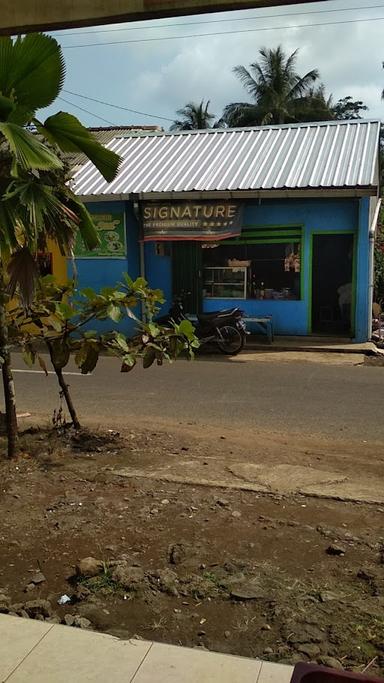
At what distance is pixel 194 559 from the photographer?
3627 mm

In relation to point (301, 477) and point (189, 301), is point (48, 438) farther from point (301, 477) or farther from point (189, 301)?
point (189, 301)

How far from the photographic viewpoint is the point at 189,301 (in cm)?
1561

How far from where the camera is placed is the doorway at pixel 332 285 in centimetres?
1504

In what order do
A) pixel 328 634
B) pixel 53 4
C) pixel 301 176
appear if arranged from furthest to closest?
pixel 301 176 < pixel 53 4 < pixel 328 634

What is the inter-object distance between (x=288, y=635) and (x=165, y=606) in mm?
641

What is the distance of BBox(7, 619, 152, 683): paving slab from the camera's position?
266 cm

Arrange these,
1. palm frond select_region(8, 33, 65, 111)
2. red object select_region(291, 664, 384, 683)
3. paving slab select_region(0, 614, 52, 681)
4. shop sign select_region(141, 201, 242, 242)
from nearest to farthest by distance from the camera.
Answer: red object select_region(291, 664, 384, 683), paving slab select_region(0, 614, 52, 681), palm frond select_region(8, 33, 65, 111), shop sign select_region(141, 201, 242, 242)

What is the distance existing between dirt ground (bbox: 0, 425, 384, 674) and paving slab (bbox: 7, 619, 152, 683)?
12cm

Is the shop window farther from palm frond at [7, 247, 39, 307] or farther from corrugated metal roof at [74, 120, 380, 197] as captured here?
palm frond at [7, 247, 39, 307]

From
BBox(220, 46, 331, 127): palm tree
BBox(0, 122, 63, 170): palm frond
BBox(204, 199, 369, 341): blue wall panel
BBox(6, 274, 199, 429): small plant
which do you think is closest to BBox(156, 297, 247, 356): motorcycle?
BBox(204, 199, 369, 341): blue wall panel

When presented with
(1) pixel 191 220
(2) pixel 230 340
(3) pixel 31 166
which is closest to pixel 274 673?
(3) pixel 31 166

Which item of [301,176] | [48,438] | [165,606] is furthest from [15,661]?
[301,176]

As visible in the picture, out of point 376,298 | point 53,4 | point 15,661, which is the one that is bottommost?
point 15,661

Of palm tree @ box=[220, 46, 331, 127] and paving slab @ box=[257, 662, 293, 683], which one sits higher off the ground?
palm tree @ box=[220, 46, 331, 127]
